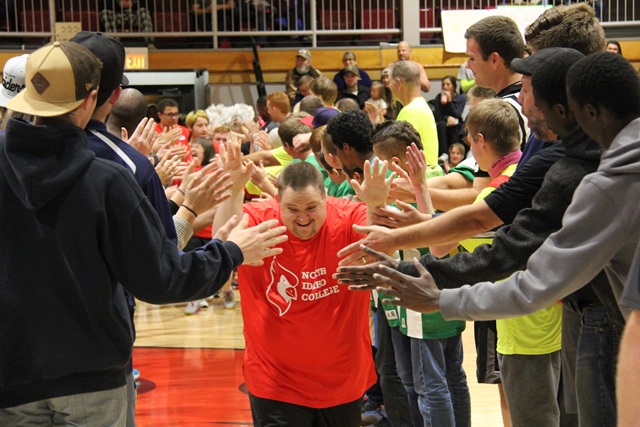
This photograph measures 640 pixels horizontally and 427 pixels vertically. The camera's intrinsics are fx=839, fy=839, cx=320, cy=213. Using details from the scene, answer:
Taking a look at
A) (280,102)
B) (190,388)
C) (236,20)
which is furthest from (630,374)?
(236,20)

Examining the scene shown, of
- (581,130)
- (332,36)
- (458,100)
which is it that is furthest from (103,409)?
(332,36)

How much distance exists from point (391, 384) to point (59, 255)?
2.83 m

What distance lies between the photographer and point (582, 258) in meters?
2.16

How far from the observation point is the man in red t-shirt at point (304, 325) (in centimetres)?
366

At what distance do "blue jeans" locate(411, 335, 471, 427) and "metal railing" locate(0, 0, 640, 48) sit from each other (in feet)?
34.5

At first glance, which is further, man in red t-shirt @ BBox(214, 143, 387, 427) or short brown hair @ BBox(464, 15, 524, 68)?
short brown hair @ BBox(464, 15, 524, 68)

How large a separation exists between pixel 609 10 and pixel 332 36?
4721 mm

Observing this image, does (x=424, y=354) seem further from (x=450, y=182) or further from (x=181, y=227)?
(x=181, y=227)

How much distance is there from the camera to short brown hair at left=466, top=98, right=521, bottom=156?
3787 mm

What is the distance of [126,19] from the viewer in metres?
14.2

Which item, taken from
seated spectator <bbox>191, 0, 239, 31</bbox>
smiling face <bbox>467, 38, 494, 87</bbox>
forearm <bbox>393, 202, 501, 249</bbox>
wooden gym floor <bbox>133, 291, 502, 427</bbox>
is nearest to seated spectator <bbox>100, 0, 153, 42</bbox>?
seated spectator <bbox>191, 0, 239, 31</bbox>

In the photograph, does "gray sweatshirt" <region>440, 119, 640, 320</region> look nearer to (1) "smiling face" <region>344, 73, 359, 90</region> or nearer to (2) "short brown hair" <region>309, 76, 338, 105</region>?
(2) "short brown hair" <region>309, 76, 338, 105</region>

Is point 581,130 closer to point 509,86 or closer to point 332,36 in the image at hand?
point 509,86

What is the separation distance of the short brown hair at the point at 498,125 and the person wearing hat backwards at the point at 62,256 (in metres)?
1.90
